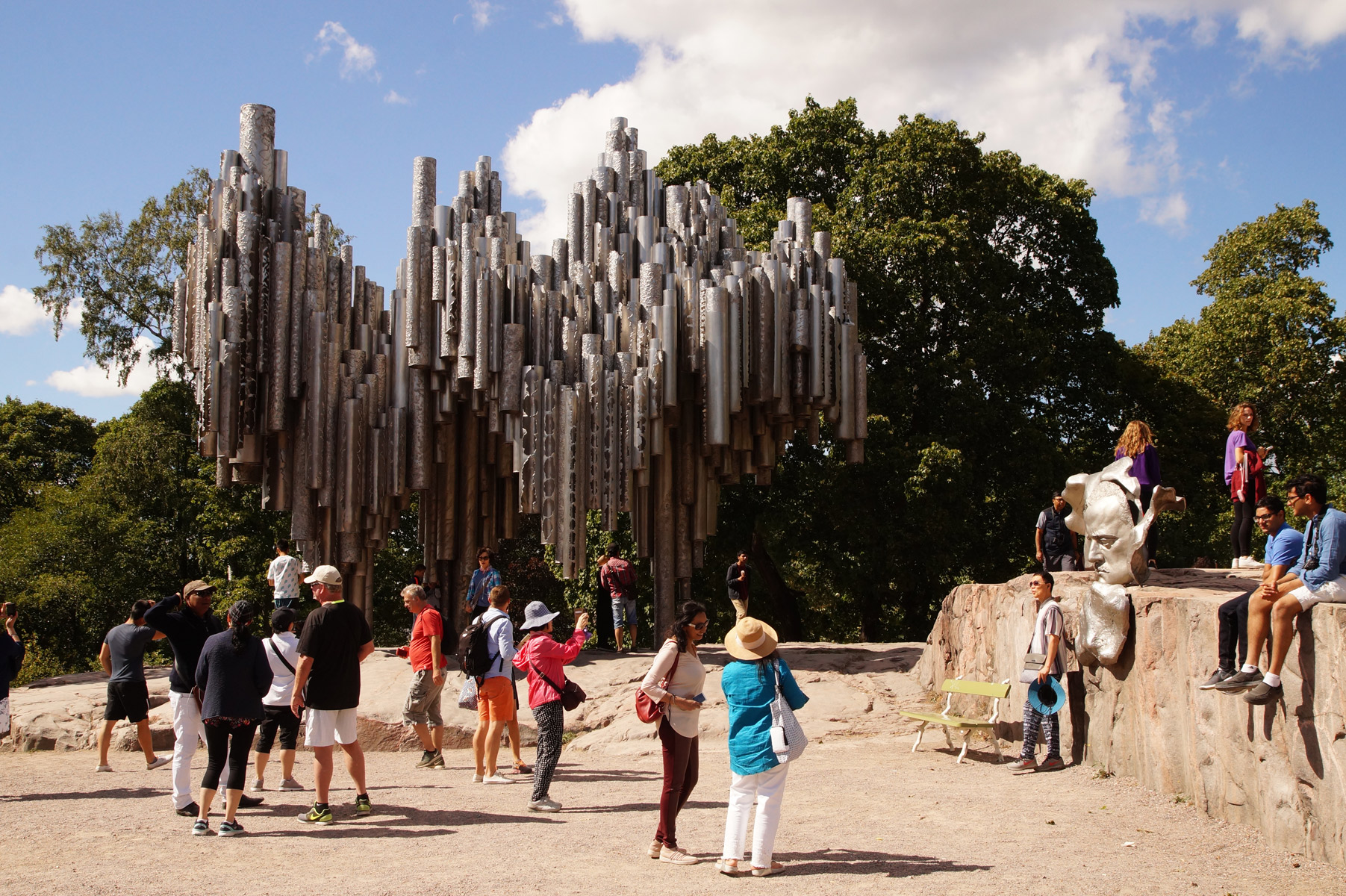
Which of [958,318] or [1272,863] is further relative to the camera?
[958,318]

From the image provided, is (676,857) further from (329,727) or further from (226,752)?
(226,752)

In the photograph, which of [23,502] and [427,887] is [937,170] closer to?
[427,887]

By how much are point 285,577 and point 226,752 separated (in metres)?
6.49

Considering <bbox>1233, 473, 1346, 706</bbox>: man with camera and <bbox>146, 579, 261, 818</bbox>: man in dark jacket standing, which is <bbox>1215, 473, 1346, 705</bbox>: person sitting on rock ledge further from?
<bbox>146, 579, 261, 818</bbox>: man in dark jacket standing

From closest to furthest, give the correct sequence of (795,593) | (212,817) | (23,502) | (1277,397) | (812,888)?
(812,888) < (212,817) < (1277,397) < (795,593) < (23,502)

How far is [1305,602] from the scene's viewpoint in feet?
21.2

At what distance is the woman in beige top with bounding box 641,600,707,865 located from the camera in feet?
21.8

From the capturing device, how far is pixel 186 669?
8492 millimetres

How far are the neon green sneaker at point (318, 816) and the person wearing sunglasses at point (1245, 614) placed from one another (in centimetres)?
587

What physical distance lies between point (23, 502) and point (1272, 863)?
118 ft

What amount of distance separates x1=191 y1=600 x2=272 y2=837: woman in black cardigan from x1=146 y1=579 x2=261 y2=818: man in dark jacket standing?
2.20ft

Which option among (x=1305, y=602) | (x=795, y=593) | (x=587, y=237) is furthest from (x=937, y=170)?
(x=1305, y=602)

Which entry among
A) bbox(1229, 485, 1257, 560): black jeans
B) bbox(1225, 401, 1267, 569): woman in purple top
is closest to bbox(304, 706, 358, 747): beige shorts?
bbox(1225, 401, 1267, 569): woman in purple top

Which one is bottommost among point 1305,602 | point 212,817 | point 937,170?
point 212,817
